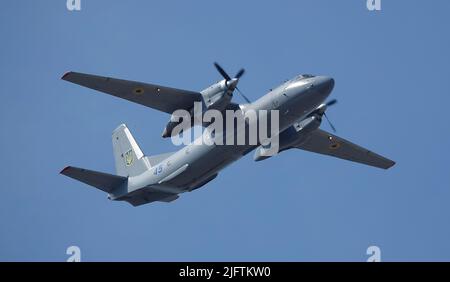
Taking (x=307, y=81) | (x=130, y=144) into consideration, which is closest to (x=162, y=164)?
(x=130, y=144)

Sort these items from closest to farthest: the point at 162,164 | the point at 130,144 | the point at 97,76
→ the point at 97,76, the point at 162,164, the point at 130,144

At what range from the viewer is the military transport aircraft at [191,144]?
4006 cm

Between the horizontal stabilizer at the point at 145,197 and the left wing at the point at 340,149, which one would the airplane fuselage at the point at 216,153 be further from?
the left wing at the point at 340,149

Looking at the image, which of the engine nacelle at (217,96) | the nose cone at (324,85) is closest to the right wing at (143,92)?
the engine nacelle at (217,96)

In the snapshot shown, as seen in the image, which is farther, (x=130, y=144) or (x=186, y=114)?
(x=130, y=144)

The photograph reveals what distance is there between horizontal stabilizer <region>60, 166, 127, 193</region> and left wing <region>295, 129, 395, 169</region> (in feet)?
35.9

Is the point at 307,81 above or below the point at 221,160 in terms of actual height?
above

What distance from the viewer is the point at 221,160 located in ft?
135

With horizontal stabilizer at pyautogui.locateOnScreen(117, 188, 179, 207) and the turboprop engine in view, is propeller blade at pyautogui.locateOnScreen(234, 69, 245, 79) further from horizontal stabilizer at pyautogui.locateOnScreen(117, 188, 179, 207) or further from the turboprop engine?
horizontal stabilizer at pyautogui.locateOnScreen(117, 188, 179, 207)

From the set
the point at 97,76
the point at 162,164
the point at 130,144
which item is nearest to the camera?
the point at 97,76

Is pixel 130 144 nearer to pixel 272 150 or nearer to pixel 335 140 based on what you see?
pixel 272 150

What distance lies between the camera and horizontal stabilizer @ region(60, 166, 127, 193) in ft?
138

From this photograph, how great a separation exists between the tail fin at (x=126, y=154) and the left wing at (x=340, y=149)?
9.28 m

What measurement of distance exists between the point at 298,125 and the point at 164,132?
742 centimetres
